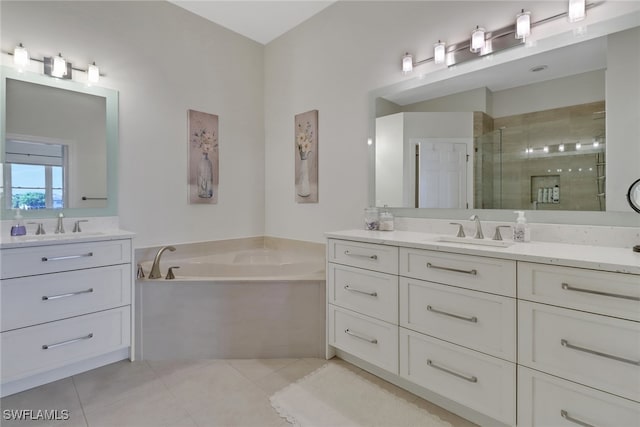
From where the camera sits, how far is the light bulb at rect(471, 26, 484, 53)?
1918mm

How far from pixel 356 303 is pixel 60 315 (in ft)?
5.77

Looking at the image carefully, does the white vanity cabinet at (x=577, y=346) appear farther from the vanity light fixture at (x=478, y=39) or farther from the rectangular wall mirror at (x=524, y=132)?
the vanity light fixture at (x=478, y=39)

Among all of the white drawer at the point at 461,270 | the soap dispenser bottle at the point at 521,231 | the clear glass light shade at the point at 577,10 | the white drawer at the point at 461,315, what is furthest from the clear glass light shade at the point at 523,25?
the white drawer at the point at 461,315

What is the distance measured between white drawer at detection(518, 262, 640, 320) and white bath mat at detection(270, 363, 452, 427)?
2.68 ft

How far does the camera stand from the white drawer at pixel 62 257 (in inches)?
68.2

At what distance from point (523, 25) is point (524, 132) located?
1.90 ft

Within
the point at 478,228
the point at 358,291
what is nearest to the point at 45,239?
the point at 358,291

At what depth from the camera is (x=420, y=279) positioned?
66.2 inches

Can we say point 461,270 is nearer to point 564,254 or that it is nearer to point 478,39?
point 564,254

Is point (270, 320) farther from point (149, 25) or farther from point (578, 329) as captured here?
point (149, 25)

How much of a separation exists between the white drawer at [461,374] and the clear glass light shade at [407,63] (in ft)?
5.74

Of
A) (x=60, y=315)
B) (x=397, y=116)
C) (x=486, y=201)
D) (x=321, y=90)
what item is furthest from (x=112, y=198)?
(x=486, y=201)

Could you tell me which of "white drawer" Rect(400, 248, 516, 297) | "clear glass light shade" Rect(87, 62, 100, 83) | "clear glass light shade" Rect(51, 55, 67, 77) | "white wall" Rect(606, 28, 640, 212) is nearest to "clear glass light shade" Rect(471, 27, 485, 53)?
"white wall" Rect(606, 28, 640, 212)

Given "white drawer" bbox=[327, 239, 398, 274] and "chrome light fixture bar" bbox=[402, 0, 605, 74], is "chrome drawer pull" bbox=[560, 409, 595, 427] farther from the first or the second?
"chrome light fixture bar" bbox=[402, 0, 605, 74]
